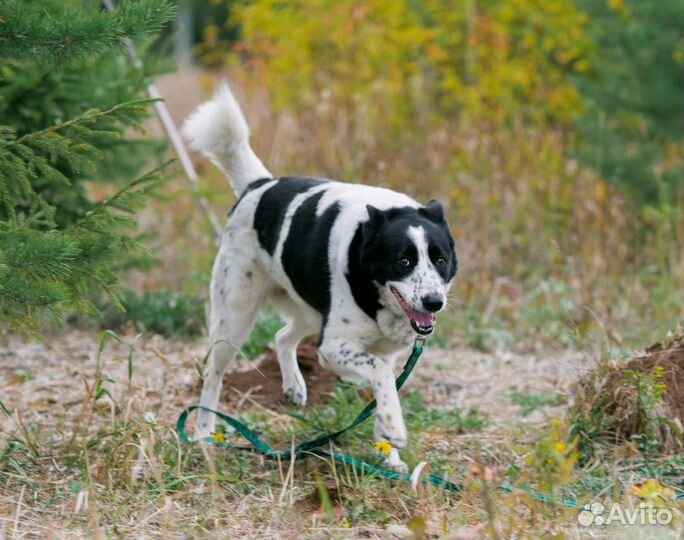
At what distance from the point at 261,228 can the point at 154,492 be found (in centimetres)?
142

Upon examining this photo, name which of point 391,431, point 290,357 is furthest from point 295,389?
point 391,431

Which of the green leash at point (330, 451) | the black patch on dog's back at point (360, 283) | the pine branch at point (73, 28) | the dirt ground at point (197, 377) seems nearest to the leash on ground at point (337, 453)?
the green leash at point (330, 451)

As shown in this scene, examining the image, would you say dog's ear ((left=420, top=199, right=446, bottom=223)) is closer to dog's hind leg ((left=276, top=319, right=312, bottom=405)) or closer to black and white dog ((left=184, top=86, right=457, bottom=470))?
black and white dog ((left=184, top=86, right=457, bottom=470))

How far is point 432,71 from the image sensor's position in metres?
10.2

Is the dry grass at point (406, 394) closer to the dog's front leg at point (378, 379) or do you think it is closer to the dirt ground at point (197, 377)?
the dirt ground at point (197, 377)

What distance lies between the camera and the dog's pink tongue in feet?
12.6

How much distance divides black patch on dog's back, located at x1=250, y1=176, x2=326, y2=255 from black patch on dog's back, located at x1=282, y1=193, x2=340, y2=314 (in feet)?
0.32

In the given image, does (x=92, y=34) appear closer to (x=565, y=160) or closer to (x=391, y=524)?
(x=391, y=524)

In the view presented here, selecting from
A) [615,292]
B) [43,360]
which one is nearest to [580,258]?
[615,292]

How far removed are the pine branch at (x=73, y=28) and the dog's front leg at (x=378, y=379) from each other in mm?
1417

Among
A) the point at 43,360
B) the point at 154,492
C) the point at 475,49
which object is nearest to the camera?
the point at 154,492

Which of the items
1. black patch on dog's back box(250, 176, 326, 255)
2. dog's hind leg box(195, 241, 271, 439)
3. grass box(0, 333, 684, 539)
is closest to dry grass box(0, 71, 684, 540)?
grass box(0, 333, 684, 539)

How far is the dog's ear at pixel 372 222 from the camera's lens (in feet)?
13.1

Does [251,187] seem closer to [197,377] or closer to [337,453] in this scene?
[197,377]
